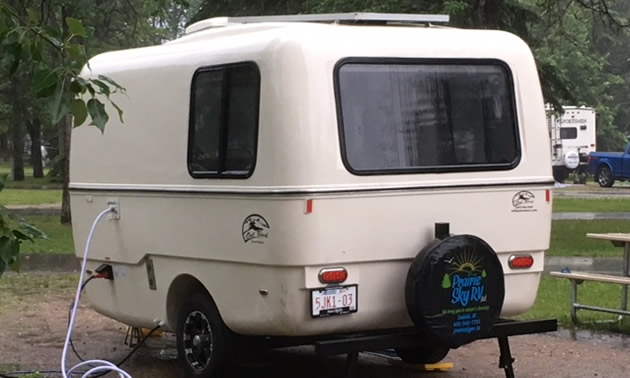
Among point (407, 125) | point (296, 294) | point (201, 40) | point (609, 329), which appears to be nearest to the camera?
point (296, 294)

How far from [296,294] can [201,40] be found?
2278 mm

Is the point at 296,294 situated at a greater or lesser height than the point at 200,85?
lesser

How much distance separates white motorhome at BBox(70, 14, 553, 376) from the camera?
22.0ft

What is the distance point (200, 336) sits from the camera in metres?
7.72

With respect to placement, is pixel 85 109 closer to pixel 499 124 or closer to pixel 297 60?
pixel 297 60

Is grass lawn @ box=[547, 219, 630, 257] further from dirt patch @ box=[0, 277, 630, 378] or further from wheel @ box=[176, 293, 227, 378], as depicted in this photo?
wheel @ box=[176, 293, 227, 378]

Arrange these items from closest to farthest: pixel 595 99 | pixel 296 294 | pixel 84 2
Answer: pixel 296 294 → pixel 84 2 → pixel 595 99

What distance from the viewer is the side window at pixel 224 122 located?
6980mm

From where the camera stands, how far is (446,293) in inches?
267

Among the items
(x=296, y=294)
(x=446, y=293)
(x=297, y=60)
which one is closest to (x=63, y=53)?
(x=297, y=60)

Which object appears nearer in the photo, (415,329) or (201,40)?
(415,329)

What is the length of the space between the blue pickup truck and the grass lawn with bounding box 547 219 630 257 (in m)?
16.3

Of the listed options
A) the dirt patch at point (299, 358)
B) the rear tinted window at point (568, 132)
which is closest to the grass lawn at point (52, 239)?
the dirt patch at point (299, 358)

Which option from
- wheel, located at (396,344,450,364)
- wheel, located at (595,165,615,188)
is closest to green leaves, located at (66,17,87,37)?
wheel, located at (396,344,450,364)
